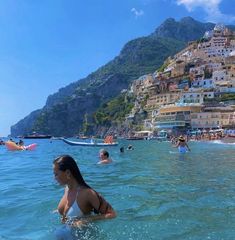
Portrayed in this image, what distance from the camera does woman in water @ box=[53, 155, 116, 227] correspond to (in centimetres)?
547

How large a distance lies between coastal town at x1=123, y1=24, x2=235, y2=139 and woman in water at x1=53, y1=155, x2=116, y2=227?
91043 mm

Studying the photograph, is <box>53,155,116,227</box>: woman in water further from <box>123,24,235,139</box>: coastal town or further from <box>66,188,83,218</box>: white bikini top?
<box>123,24,235,139</box>: coastal town

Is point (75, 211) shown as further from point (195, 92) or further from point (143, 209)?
point (195, 92)

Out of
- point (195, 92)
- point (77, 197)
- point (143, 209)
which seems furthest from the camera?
point (195, 92)

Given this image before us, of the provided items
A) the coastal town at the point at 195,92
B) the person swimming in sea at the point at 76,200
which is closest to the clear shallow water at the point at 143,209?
the person swimming in sea at the point at 76,200

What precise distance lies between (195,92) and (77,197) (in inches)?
5093

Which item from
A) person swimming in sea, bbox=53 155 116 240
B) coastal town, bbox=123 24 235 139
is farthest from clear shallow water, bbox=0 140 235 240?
coastal town, bbox=123 24 235 139

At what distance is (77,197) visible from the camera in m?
5.57

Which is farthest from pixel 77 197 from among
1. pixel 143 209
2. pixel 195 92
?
pixel 195 92

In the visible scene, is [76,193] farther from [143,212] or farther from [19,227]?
[143,212]

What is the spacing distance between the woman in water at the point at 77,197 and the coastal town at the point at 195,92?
91043 millimetres

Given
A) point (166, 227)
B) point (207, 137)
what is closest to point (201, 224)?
point (166, 227)

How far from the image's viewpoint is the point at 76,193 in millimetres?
5578

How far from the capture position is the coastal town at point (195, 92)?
119 m
